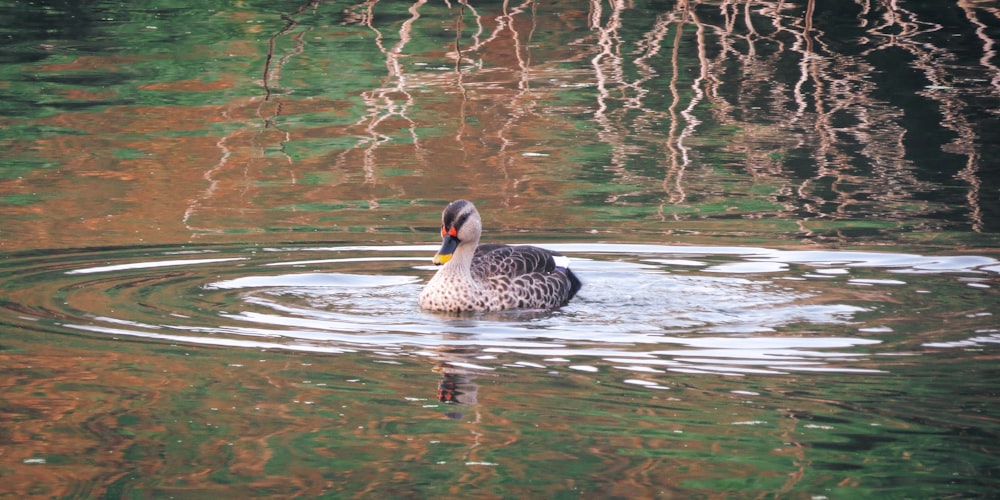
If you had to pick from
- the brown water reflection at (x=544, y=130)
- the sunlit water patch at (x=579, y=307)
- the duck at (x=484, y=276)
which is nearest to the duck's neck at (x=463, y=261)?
the duck at (x=484, y=276)

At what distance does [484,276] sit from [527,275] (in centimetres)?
31

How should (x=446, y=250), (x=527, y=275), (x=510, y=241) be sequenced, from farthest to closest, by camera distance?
(x=510, y=241), (x=527, y=275), (x=446, y=250)

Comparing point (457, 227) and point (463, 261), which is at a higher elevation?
point (457, 227)

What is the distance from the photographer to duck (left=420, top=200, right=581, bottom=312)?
11.3 m

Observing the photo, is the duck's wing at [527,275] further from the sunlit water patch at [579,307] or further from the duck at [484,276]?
the sunlit water patch at [579,307]

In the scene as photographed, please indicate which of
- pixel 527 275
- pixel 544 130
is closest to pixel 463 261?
pixel 527 275

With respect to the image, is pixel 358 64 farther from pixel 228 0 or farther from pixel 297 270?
pixel 297 270

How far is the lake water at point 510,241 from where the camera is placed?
7.59 metres

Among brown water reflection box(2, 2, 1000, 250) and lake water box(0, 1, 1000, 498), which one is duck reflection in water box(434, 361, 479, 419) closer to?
lake water box(0, 1, 1000, 498)

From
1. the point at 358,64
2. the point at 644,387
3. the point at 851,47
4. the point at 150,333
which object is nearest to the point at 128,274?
the point at 150,333

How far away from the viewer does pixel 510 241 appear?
13.9 m

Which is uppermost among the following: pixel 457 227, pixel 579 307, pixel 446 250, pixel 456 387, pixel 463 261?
pixel 457 227

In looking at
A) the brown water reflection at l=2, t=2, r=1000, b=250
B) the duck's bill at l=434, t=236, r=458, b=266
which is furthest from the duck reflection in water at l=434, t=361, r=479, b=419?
the brown water reflection at l=2, t=2, r=1000, b=250

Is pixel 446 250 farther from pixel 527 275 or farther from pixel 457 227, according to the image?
pixel 527 275
